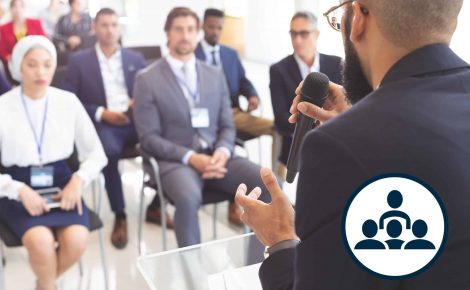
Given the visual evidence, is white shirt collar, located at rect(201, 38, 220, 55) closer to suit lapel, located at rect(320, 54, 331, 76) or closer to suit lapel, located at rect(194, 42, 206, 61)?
suit lapel, located at rect(194, 42, 206, 61)

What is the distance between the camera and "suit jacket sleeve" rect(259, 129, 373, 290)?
716 millimetres

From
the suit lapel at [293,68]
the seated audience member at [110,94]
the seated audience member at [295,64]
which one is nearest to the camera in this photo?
the seated audience member at [295,64]

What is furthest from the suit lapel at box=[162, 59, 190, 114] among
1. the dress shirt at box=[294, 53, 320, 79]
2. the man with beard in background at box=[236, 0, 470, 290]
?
the man with beard in background at box=[236, 0, 470, 290]

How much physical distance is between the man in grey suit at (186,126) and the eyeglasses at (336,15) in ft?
5.07

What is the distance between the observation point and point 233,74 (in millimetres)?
3777

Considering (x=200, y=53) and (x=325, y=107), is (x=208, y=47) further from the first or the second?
(x=325, y=107)

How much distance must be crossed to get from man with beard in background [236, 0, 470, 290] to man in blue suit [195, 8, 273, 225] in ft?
8.68

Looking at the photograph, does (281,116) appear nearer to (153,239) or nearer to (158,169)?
(158,169)

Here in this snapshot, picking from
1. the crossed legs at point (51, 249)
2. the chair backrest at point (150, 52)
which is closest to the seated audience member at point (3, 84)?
the crossed legs at point (51, 249)

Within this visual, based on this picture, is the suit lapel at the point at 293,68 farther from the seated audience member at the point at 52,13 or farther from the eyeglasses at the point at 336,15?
the seated audience member at the point at 52,13

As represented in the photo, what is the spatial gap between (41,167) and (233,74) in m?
1.72

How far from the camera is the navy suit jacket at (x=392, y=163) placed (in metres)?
0.71

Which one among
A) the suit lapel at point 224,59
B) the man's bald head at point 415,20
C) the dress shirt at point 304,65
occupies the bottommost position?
the suit lapel at point 224,59

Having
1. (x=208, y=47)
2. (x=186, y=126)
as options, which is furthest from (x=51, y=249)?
(x=208, y=47)
